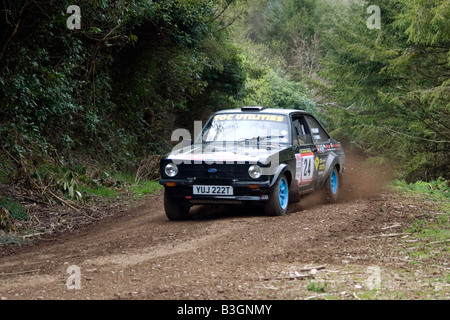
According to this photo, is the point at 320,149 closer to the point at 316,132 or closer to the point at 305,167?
the point at 316,132

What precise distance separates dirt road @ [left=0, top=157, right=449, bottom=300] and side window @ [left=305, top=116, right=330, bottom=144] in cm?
170

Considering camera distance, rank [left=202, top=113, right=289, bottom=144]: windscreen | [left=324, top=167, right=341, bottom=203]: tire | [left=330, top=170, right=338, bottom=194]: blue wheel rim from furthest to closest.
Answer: [left=330, top=170, right=338, bottom=194]: blue wheel rim, [left=324, top=167, right=341, bottom=203]: tire, [left=202, top=113, right=289, bottom=144]: windscreen

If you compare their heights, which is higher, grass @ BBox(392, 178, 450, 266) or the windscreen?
the windscreen

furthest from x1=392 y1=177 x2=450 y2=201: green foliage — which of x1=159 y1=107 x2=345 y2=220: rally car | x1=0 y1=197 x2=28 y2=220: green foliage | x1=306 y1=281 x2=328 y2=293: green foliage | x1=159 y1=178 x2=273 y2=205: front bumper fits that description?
x1=0 y1=197 x2=28 y2=220: green foliage

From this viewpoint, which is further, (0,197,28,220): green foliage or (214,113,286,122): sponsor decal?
(214,113,286,122): sponsor decal

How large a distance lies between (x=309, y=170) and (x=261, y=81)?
2325cm

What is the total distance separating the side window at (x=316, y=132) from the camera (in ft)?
36.2

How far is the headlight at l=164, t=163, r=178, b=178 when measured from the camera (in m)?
9.09

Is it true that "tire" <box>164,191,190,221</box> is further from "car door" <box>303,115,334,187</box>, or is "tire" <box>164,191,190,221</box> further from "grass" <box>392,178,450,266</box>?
"grass" <box>392,178,450,266</box>

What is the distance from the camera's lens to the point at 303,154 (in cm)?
1010

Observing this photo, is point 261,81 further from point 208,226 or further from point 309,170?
point 208,226

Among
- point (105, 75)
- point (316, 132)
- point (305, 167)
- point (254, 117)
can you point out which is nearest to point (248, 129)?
point (254, 117)

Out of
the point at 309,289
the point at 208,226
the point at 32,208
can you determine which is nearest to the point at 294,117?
the point at 208,226
